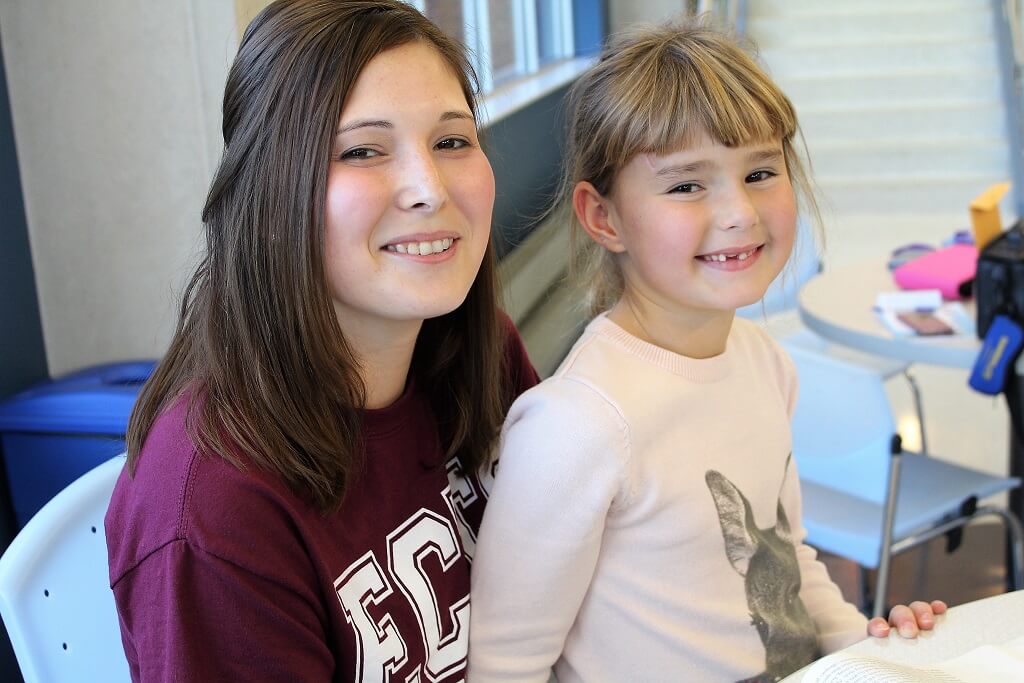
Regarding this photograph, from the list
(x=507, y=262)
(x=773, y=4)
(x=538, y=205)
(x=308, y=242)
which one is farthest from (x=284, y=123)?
(x=773, y=4)

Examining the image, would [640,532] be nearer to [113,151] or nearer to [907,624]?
[907,624]

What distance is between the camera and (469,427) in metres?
1.32

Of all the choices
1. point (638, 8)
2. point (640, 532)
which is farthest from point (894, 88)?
point (640, 532)

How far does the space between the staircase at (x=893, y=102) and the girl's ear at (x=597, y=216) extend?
178 inches

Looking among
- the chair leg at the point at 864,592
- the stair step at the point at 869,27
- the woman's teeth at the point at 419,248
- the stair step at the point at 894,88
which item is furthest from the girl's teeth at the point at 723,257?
the stair step at the point at 869,27

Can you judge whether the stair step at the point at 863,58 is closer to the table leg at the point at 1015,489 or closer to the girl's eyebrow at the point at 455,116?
the table leg at the point at 1015,489

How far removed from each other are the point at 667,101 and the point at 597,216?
177mm

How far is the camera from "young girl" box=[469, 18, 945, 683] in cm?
122

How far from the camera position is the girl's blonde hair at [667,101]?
1.28 metres

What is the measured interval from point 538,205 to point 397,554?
2942 millimetres

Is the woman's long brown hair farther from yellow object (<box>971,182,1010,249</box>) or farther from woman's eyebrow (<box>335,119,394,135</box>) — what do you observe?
yellow object (<box>971,182,1010,249</box>)

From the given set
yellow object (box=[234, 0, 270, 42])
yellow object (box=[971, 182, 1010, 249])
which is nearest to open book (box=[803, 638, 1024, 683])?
yellow object (box=[234, 0, 270, 42])

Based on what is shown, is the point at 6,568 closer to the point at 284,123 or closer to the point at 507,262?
the point at 284,123

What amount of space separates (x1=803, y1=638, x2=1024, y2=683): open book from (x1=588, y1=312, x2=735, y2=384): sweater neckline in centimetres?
39
